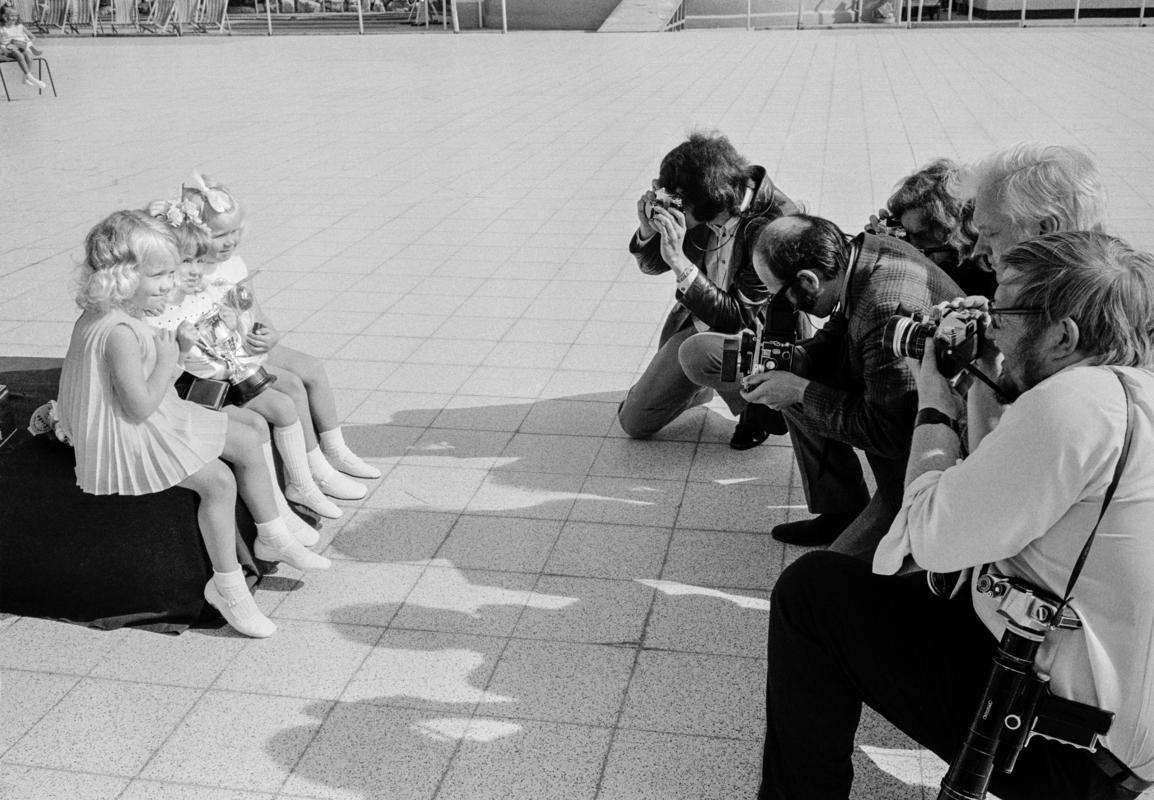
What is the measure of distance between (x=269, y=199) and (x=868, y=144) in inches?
216

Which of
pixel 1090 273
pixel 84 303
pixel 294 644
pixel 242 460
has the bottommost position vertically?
pixel 294 644

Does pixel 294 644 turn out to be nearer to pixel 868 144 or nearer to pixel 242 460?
pixel 242 460

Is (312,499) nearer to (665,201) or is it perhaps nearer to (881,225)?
(665,201)

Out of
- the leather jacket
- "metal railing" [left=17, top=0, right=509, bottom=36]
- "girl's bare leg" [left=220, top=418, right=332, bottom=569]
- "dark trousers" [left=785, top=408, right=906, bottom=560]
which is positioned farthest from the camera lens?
"metal railing" [left=17, top=0, right=509, bottom=36]

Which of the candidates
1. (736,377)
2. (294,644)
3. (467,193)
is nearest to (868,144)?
(467,193)

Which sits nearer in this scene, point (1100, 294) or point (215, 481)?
point (1100, 294)

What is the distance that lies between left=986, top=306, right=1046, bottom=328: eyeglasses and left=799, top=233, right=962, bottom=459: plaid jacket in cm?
86

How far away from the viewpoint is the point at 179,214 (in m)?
3.59

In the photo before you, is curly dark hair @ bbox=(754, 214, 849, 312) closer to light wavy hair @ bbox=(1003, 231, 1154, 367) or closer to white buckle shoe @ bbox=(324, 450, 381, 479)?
light wavy hair @ bbox=(1003, 231, 1154, 367)

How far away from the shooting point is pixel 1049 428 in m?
1.90

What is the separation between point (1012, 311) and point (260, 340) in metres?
2.49

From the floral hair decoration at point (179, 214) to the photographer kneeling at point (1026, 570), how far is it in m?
2.30

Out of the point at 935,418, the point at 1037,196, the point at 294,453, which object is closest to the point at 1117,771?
the point at 935,418

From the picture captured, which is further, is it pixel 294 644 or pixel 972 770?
pixel 294 644
